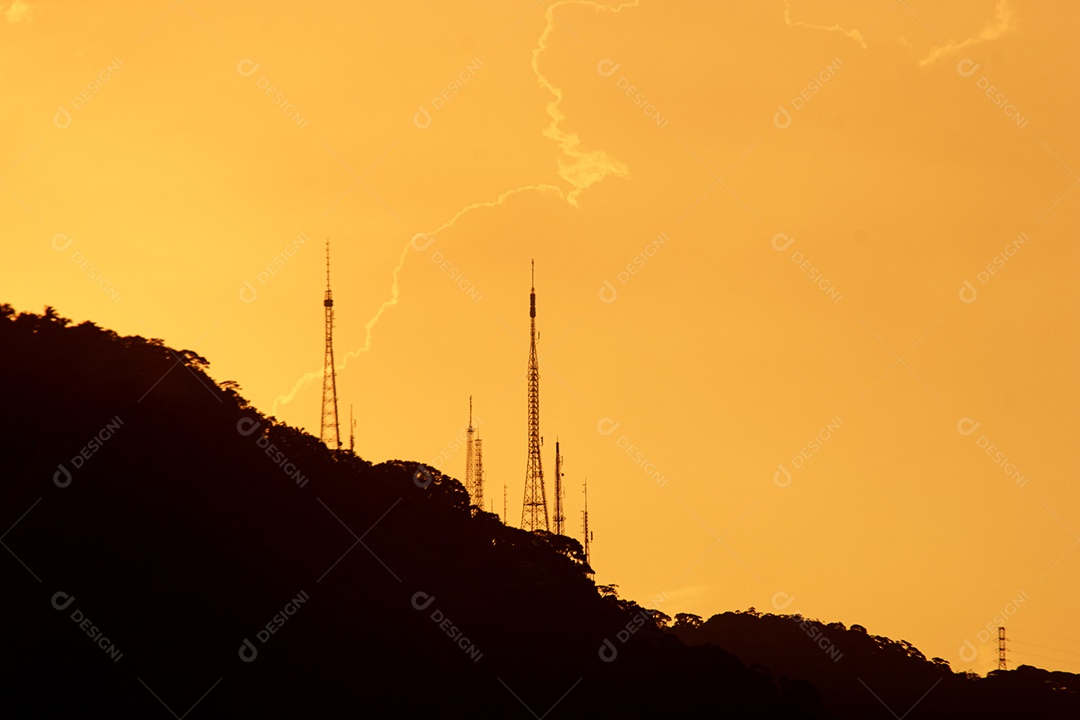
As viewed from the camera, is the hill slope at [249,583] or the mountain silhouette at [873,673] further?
the mountain silhouette at [873,673]

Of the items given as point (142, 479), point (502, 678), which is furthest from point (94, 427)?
point (502, 678)

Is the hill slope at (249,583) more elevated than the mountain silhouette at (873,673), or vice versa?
the mountain silhouette at (873,673)

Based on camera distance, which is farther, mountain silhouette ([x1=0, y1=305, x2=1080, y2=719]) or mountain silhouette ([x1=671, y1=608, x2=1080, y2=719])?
mountain silhouette ([x1=671, y1=608, x2=1080, y2=719])

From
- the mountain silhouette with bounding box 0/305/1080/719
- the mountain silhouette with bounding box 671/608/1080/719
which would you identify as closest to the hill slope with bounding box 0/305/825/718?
the mountain silhouette with bounding box 0/305/1080/719

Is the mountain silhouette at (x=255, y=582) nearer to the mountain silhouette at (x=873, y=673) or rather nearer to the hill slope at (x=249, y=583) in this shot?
the hill slope at (x=249, y=583)

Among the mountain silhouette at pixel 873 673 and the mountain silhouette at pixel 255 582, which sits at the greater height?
the mountain silhouette at pixel 873 673

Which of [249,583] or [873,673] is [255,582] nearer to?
[249,583]

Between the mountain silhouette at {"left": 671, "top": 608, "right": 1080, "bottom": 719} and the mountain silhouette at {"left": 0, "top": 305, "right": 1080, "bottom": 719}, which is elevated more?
the mountain silhouette at {"left": 671, "top": 608, "right": 1080, "bottom": 719}

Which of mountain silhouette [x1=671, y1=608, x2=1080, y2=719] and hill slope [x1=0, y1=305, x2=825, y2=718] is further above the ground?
mountain silhouette [x1=671, y1=608, x2=1080, y2=719]

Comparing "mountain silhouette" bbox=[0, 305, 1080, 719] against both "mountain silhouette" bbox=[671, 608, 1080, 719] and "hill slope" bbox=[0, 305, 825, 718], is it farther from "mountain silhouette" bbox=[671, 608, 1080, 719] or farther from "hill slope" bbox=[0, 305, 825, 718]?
"mountain silhouette" bbox=[671, 608, 1080, 719]

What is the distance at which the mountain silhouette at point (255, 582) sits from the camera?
8506cm

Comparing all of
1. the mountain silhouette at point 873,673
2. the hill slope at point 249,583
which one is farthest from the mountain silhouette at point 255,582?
the mountain silhouette at point 873,673

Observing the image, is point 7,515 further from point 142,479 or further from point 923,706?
point 923,706

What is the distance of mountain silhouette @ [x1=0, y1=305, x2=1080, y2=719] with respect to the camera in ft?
279
